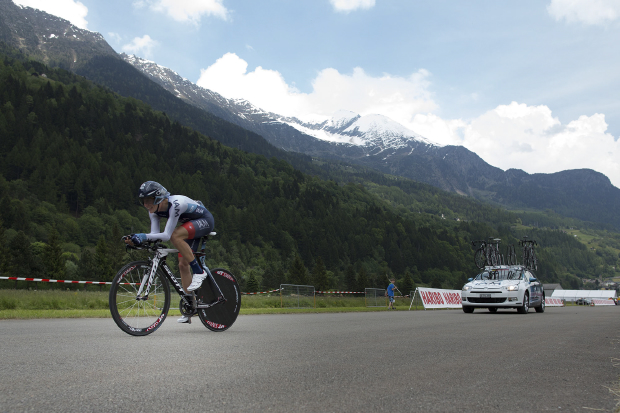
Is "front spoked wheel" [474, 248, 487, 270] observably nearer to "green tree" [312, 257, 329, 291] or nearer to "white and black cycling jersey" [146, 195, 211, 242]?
"white and black cycling jersey" [146, 195, 211, 242]

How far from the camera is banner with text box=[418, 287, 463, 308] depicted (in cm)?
2586

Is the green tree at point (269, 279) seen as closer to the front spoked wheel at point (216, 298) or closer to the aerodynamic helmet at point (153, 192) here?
the front spoked wheel at point (216, 298)

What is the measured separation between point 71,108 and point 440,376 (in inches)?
6689

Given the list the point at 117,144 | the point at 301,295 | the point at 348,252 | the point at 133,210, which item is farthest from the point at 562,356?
the point at 117,144

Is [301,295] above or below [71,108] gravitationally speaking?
below

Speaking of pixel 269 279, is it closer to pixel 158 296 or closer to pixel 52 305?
pixel 52 305

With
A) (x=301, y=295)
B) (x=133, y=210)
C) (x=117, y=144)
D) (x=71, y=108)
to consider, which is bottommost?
(x=301, y=295)

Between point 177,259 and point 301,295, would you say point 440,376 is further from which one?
point 301,295

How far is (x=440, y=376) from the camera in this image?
3986mm

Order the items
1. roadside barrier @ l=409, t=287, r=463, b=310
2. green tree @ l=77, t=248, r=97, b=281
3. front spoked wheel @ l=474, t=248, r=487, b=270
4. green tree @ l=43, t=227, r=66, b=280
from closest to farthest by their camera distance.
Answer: roadside barrier @ l=409, t=287, r=463, b=310, front spoked wheel @ l=474, t=248, r=487, b=270, green tree @ l=43, t=227, r=66, b=280, green tree @ l=77, t=248, r=97, b=281

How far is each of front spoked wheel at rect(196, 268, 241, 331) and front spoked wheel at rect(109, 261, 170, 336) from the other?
0.58 metres

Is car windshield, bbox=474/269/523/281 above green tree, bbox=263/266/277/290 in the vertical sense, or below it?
above

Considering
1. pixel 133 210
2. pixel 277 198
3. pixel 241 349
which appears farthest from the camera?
pixel 277 198

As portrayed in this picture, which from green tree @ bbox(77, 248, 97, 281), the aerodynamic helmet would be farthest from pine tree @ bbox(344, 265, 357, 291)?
the aerodynamic helmet
